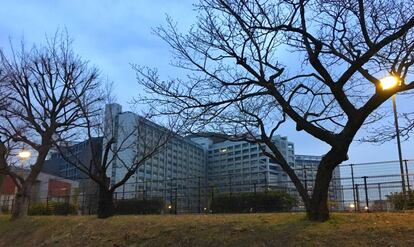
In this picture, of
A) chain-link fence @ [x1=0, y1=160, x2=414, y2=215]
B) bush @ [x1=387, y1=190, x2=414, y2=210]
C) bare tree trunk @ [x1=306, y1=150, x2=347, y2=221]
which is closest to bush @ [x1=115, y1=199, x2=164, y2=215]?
chain-link fence @ [x1=0, y1=160, x2=414, y2=215]

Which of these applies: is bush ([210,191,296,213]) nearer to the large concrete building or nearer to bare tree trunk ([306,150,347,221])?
the large concrete building

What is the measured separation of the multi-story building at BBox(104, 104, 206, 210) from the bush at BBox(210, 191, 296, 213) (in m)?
4.05

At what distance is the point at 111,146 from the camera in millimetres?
26797

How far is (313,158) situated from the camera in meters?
36.8

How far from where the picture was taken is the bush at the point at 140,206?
28.5 m

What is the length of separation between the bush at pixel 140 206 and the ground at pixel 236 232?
20.7 ft

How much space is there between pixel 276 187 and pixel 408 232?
15.7 metres

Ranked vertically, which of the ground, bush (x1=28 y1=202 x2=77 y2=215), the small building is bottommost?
the ground

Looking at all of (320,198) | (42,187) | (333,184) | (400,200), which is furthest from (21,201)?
(42,187)

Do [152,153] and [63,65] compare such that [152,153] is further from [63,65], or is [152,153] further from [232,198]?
[63,65]

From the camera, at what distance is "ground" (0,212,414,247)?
1297cm

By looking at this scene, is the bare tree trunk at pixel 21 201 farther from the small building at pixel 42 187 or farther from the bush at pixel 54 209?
the small building at pixel 42 187

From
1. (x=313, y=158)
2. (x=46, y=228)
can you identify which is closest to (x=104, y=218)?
(x=46, y=228)

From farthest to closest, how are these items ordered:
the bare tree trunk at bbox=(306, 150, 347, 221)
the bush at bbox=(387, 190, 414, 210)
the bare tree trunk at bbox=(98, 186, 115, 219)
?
the bare tree trunk at bbox=(98, 186, 115, 219) → the bush at bbox=(387, 190, 414, 210) → the bare tree trunk at bbox=(306, 150, 347, 221)
